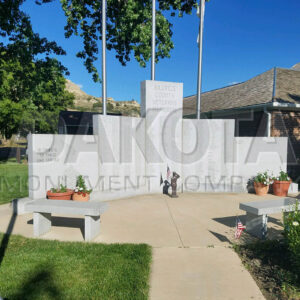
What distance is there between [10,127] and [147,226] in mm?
21078

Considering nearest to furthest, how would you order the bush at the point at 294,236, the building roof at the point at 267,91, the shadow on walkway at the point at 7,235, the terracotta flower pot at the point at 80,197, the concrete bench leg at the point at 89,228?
the bush at the point at 294,236, the shadow on walkway at the point at 7,235, the concrete bench leg at the point at 89,228, the terracotta flower pot at the point at 80,197, the building roof at the point at 267,91

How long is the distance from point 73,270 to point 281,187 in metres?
8.50

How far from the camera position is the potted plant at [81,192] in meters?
8.11

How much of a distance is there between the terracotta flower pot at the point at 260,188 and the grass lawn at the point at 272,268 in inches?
189

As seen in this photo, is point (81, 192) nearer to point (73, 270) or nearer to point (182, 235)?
point (182, 235)

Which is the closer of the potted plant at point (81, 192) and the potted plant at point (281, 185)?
the potted plant at point (81, 192)

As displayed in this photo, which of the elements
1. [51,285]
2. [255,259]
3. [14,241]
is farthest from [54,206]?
[255,259]

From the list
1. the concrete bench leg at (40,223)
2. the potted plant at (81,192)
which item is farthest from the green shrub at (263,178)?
the concrete bench leg at (40,223)

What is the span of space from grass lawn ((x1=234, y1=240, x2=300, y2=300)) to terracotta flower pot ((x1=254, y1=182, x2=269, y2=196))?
189 inches

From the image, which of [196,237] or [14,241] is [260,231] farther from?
[14,241]

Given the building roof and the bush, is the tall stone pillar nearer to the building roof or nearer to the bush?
the building roof

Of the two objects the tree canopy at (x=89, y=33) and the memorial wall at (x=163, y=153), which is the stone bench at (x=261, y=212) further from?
the tree canopy at (x=89, y=33)

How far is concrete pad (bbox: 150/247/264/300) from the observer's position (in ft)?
12.0

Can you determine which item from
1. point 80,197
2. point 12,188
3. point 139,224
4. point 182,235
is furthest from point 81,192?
point 12,188
